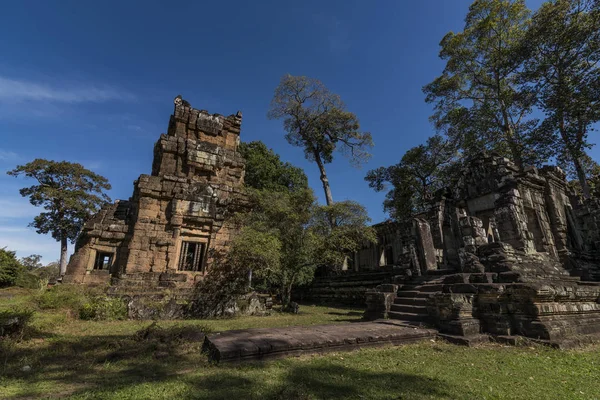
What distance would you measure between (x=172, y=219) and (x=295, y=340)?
9605mm

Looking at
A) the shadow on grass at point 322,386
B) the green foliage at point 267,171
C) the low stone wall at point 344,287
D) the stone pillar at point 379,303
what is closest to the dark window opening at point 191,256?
the stone pillar at point 379,303

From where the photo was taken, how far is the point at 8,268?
606 inches

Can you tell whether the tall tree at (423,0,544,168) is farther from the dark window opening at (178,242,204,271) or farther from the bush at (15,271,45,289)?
the bush at (15,271,45,289)

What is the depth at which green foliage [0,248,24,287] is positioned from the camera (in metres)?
15.0

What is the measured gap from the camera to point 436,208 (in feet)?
43.2

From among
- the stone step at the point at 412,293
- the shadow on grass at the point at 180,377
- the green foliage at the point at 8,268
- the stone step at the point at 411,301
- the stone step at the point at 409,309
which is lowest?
the shadow on grass at the point at 180,377

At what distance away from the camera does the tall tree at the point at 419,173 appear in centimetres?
2355

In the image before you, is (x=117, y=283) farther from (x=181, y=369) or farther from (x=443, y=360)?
(x=443, y=360)

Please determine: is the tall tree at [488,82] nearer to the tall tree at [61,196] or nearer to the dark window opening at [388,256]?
the dark window opening at [388,256]

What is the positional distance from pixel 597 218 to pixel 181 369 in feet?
59.2

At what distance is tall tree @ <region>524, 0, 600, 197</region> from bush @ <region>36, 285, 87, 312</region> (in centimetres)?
2389

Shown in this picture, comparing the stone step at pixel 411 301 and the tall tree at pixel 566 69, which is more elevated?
the tall tree at pixel 566 69

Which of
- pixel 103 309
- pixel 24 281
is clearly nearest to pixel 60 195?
pixel 24 281

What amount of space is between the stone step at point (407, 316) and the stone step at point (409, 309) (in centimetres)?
16
